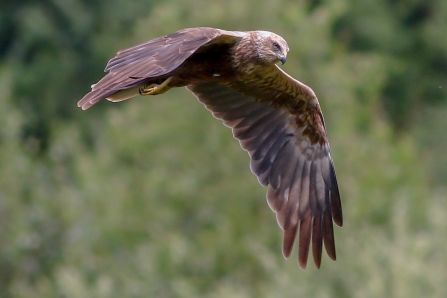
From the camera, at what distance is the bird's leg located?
9891mm

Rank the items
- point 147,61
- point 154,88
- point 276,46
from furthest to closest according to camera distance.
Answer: point 276,46, point 154,88, point 147,61

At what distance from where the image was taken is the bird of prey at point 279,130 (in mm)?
10305

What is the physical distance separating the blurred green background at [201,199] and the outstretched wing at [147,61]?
937 cm

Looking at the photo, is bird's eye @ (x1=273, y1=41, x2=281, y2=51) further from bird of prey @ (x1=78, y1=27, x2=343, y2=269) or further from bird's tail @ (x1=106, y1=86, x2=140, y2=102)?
bird's tail @ (x1=106, y1=86, x2=140, y2=102)

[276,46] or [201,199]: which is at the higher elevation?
[201,199]

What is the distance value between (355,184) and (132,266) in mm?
5037

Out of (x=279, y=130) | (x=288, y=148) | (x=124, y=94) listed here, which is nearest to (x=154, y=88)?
(x=124, y=94)

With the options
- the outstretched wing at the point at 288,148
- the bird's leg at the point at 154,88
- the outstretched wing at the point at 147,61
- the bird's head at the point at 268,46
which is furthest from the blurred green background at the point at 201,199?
the outstretched wing at the point at 147,61

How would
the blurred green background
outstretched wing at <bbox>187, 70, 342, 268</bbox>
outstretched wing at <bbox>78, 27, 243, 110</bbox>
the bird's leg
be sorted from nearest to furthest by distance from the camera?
outstretched wing at <bbox>78, 27, 243, 110</bbox>
the bird's leg
outstretched wing at <bbox>187, 70, 342, 268</bbox>
the blurred green background

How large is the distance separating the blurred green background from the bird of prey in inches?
266

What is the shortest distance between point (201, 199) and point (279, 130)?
11.6 metres

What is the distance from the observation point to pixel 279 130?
1145cm

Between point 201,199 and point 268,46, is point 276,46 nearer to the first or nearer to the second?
point 268,46

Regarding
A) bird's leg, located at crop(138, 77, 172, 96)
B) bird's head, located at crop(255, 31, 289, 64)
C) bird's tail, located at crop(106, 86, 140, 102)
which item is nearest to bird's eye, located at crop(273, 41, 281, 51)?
bird's head, located at crop(255, 31, 289, 64)
